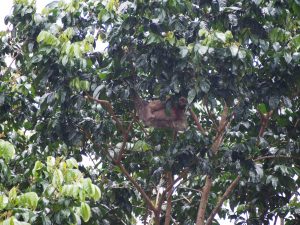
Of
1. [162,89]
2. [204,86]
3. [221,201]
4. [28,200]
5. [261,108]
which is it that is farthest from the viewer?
[221,201]

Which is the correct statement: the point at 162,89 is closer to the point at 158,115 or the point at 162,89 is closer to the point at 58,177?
the point at 158,115

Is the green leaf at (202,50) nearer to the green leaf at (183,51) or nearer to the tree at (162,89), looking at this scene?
A: the tree at (162,89)

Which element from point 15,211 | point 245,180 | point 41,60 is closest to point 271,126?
point 245,180

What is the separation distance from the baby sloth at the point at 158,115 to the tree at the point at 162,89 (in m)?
0.13

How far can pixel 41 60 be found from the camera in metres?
5.56

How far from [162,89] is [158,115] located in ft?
2.59

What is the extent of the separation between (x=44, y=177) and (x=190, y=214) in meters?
2.87

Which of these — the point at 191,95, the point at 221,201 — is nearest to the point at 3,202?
the point at 191,95

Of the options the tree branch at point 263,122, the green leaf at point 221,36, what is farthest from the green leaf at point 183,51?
the tree branch at point 263,122

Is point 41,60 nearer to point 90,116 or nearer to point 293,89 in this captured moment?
point 90,116

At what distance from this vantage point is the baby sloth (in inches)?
240

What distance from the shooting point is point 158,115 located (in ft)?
20.3

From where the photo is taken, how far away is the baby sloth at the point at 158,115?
6.09 meters

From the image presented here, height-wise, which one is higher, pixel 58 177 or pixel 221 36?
pixel 221 36
